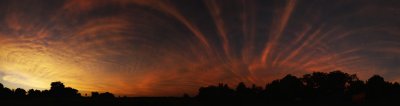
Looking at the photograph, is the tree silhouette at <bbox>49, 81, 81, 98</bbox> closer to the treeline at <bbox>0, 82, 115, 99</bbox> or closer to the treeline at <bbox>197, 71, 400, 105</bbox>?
the treeline at <bbox>0, 82, 115, 99</bbox>

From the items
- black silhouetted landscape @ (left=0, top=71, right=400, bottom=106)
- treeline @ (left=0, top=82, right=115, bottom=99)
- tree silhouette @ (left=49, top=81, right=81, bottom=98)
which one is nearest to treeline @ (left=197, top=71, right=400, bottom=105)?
black silhouetted landscape @ (left=0, top=71, right=400, bottom=106)

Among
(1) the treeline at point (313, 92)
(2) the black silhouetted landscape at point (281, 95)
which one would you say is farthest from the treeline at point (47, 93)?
(1) the treeline at point (313, 92)

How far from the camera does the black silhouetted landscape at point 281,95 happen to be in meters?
56.4

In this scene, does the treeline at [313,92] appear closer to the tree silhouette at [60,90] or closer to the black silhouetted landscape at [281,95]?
the black silhouetted landscape at [281,95]

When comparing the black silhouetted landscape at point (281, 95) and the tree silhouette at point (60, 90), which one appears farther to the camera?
the tree silhouette at point (60, 90)

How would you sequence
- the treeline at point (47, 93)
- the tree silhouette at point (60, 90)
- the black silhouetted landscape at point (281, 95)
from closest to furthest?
the black silhouetted landscape at point (281, 95) < the treeline at point (47, 93) < the tree silhouette at point (60, 90)

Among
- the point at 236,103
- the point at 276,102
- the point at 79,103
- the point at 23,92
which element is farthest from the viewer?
the point at 23,92

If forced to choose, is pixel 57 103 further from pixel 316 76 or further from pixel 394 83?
pixel 394 83

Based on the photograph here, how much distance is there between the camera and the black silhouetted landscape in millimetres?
56438

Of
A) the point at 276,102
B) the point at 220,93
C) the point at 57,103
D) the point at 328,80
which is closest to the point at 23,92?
the point at 57,103

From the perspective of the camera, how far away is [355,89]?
267ft

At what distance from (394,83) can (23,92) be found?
9656 centimetres

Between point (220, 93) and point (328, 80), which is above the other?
point (328, 80)

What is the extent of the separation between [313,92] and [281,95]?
1663 cm
